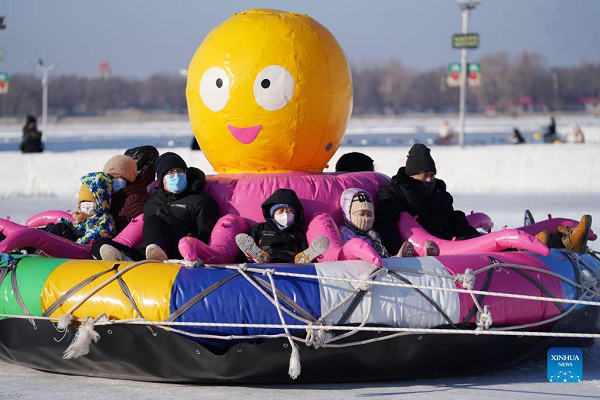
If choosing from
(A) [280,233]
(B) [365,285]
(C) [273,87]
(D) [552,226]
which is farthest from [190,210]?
(D) [552,226]

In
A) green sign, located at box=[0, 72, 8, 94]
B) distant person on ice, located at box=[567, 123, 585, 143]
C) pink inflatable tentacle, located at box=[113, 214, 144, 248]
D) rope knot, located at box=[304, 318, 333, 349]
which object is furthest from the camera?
green sign, located at box=[0, 72, 8, 94]

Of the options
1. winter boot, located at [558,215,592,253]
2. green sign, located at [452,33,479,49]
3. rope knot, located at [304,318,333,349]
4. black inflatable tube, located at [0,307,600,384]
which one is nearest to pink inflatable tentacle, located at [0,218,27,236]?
black inflatable tube, located at [0,307,600,384]

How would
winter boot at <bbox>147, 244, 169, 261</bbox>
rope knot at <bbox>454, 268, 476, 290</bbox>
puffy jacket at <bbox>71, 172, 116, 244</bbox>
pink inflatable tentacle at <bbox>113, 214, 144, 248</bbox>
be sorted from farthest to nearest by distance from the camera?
puffy jacket at <bbox>71, 172, 116, 244</bbox> → pink inflatable tentacle at <bbox>113, 214, 144, 248</bbox> → winter boot at <bbox>147, 244, 169, 261</bbox> → rope knot at <bbox>454, 268, 476, 290</bbox>

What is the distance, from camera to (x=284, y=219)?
6.48 m

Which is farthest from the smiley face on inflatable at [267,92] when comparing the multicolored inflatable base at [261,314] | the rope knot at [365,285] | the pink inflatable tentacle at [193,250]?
the rope knot at [365,285]

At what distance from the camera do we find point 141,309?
548 centimetres

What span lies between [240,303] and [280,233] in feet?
3.87

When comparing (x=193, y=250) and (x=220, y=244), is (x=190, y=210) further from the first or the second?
(x=193, y=250)

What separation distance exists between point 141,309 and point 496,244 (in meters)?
2.63

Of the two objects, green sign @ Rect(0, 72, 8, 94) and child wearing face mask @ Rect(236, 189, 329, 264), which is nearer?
child wearing face mask @ Rect(236, 189, 329, 264)

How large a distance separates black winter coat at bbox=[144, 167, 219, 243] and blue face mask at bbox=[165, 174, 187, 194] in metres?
0.05

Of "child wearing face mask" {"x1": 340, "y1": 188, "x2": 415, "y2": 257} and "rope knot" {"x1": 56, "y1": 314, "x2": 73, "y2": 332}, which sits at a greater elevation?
"child wearing face mask" {"x1": 340, "y1": 188, "x2": 415, "y2": 257}

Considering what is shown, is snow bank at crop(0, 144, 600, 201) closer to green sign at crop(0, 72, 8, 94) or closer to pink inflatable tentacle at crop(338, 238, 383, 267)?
pink inflatable tentacle at crop(338, 238, 383, 267)

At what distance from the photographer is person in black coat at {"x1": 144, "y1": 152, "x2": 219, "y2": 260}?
669 centimetres
